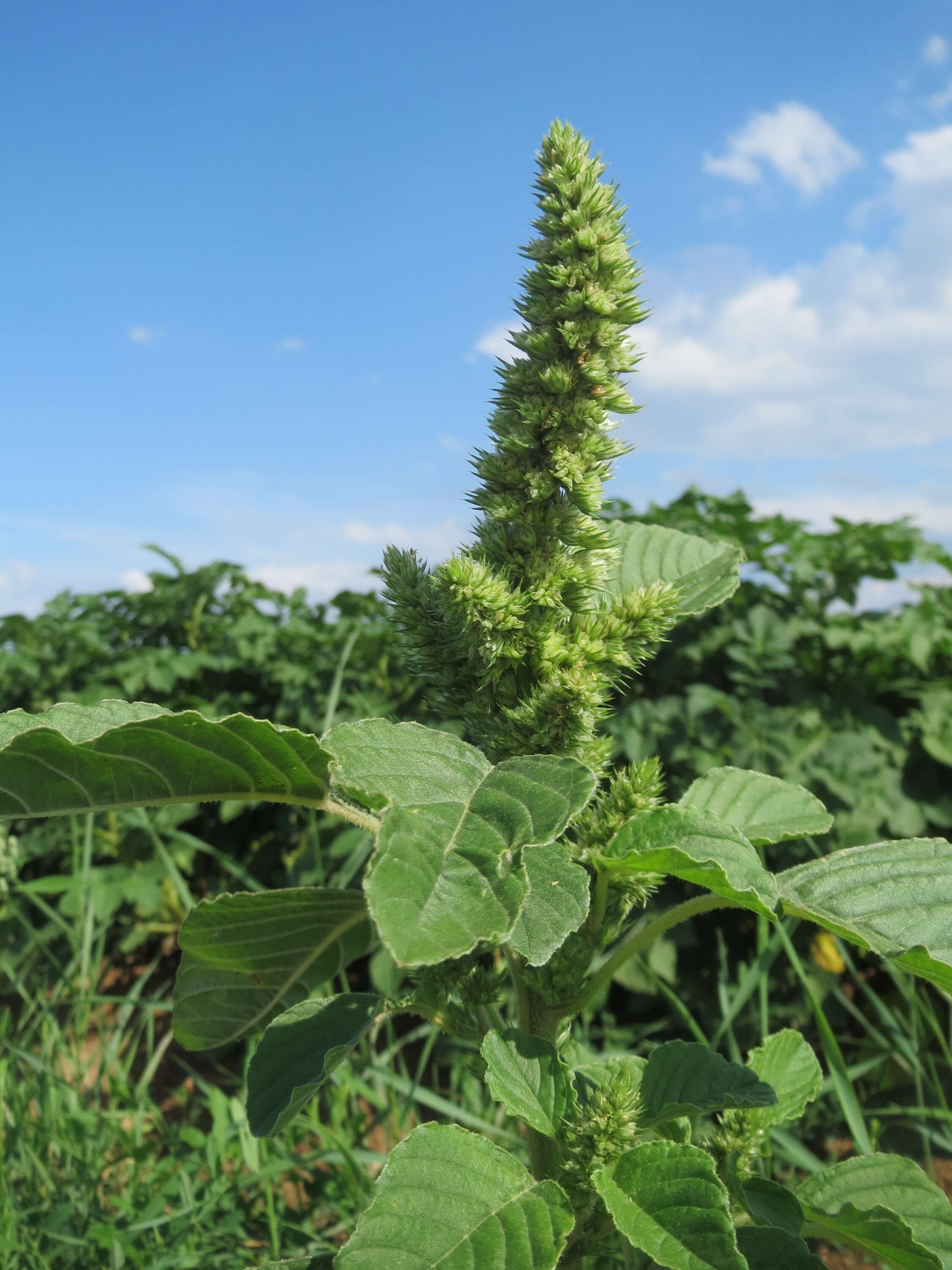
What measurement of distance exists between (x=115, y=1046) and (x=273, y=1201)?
78 cm

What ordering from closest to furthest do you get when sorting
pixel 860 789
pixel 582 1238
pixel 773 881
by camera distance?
pixel 773 881
pixel 582 1238
pixel 860 789

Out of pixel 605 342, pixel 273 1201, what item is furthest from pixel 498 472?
pixel 273 1201

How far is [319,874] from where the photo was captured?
2.25 meters

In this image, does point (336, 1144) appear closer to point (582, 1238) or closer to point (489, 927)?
point (582, 1238)

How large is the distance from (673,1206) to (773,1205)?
263mm

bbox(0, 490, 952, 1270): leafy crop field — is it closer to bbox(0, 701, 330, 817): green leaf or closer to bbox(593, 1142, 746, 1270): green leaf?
bbox(593, 1142, 746, 1270): green leaf

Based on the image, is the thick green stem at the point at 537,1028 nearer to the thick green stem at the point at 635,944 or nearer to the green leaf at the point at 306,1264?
the thick green stem at the point at 635,944

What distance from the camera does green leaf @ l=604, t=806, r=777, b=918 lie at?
0.87m

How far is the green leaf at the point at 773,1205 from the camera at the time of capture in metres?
1.07

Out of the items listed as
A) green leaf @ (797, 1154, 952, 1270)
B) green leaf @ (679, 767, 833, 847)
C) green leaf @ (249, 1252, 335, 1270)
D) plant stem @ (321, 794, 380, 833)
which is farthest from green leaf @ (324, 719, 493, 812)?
green leaf @ (797, 1154, 952, 1270)

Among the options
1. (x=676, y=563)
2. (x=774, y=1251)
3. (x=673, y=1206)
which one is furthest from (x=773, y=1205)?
(x=676, y=563)

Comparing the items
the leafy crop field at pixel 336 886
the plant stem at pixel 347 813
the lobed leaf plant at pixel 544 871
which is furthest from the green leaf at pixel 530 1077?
the leafy crop field at pixel 336 886

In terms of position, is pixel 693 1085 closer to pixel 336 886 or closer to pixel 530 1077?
pixel 530 1077

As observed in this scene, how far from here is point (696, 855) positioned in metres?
0.90
